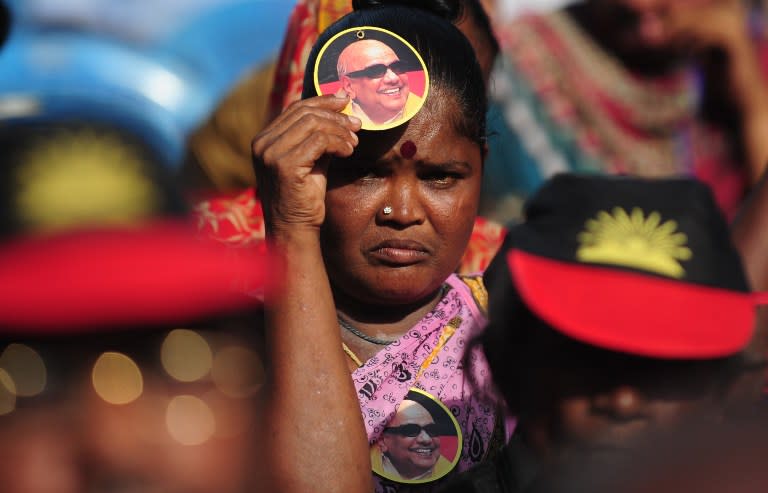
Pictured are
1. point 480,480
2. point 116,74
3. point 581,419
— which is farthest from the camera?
point 116,74

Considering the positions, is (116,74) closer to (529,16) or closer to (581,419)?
(529,16)

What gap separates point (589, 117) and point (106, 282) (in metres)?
2.78

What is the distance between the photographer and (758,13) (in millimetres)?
4352

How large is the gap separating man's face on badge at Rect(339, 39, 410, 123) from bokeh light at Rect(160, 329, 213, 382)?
1.52 ft

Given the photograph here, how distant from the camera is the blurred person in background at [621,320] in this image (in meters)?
1.40

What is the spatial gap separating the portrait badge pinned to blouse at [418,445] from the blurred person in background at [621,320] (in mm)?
306

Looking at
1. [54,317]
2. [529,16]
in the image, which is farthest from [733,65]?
[54,317]

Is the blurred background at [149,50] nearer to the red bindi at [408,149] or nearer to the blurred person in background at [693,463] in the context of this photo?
the red bindi at [408,149]

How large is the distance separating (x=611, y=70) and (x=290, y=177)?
2636 mm

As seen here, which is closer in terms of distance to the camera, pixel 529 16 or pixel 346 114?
pixel 346 114

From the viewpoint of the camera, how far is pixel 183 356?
1659mm

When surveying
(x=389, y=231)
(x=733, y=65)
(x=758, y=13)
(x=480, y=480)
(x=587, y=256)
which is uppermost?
(x=758, y=13)

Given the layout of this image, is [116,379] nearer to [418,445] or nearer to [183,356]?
[183,356]

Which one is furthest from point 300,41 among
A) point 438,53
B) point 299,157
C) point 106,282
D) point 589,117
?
point 589,117
